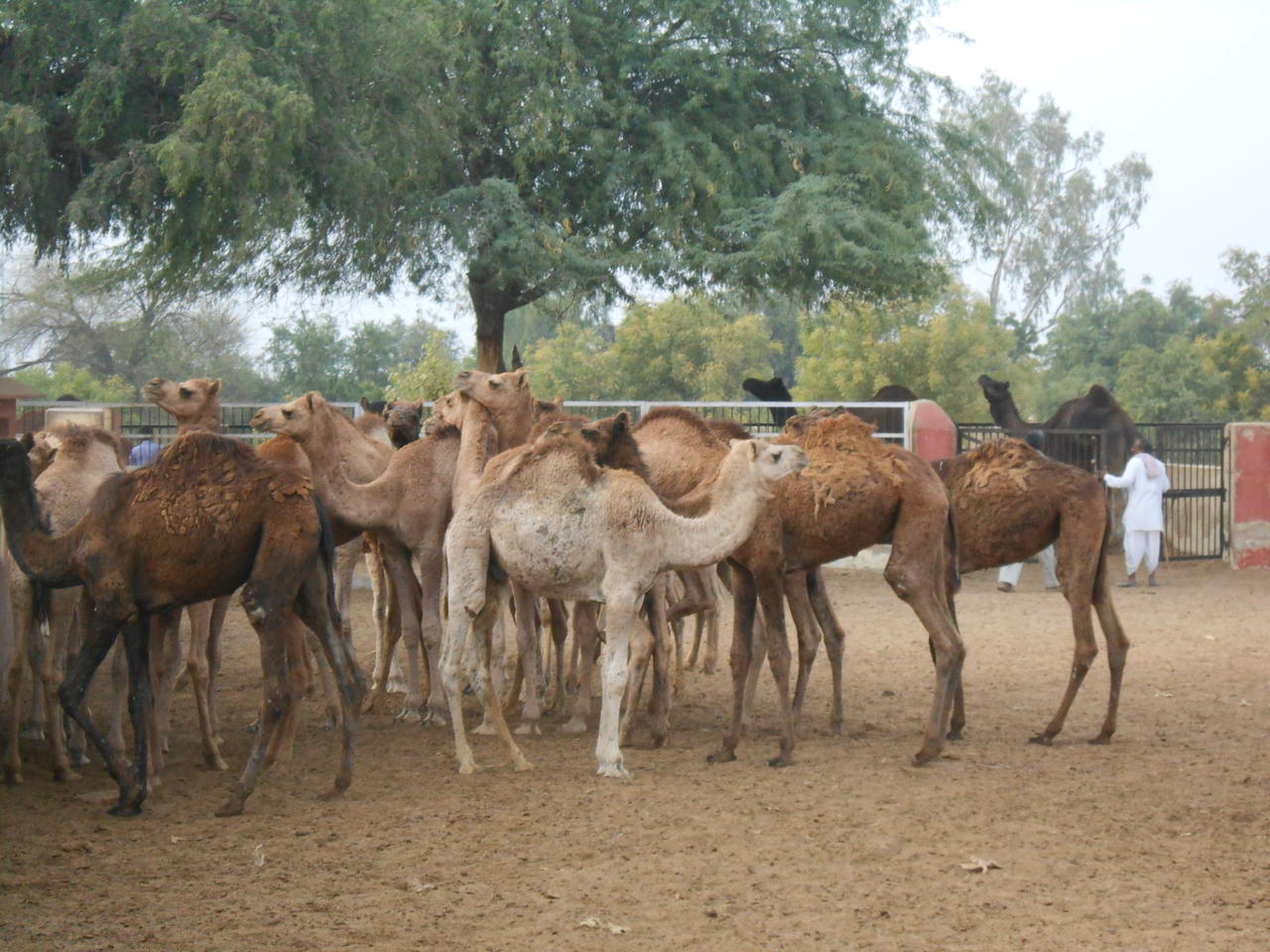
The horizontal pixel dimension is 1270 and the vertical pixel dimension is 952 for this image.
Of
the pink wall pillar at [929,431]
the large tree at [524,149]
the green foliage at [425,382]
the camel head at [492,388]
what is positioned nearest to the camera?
the camel head at [492,388]

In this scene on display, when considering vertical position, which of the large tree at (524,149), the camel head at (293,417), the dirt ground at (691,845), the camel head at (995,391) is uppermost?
the large tree at (524,149)

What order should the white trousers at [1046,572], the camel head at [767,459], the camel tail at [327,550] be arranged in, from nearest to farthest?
the camel tail at [327,550]
the camel head at [767,459]
the white trousers at [1046,572]

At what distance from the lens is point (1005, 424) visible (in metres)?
22.2

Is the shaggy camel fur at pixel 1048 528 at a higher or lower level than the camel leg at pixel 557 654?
higher

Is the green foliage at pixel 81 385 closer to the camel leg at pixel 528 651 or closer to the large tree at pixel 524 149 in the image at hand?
the large tree at pixel 524 149

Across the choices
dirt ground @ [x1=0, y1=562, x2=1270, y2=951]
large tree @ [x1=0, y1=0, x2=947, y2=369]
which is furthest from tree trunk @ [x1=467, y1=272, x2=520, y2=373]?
dirt ground @ [x1=0, y1=562, x2=1270, y2=951]

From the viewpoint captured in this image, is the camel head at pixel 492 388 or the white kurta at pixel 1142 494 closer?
the camel head at pixel 492 388

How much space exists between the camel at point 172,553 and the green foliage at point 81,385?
37.7 metres

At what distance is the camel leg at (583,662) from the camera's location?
8.96 metres

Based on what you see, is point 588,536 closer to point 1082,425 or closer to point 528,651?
point 528,651

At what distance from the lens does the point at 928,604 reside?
815 cm

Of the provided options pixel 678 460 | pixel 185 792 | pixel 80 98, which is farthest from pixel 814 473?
pixel 80 98

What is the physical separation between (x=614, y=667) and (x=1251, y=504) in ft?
48.3

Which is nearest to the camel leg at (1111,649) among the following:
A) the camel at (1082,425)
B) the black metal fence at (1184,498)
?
the black metal fence at (1184,498)
